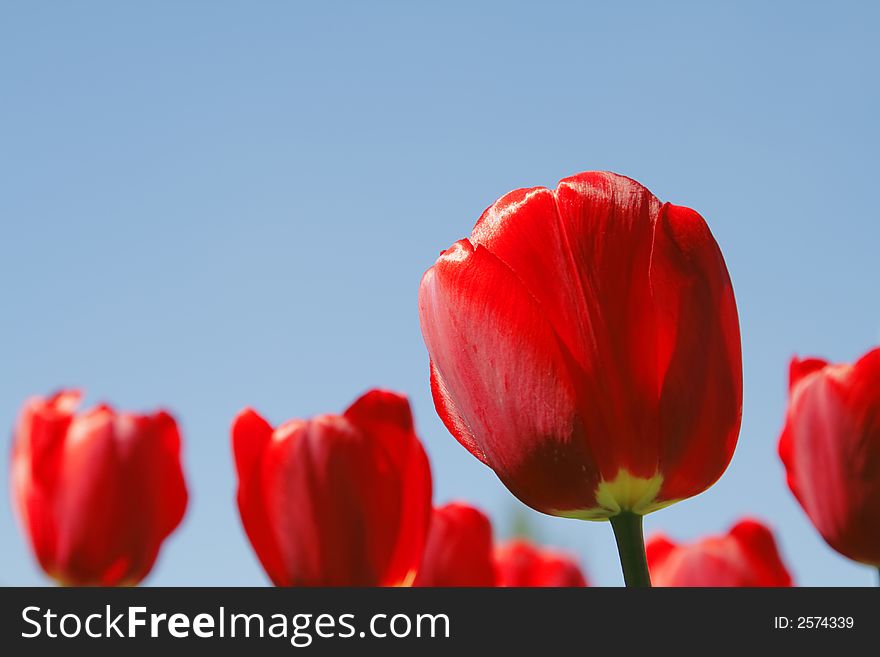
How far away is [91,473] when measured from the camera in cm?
202

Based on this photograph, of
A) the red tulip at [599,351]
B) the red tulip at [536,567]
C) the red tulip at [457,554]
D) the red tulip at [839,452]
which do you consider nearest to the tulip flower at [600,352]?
the red tulip at [599,351]

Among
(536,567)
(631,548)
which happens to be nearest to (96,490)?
(536,567)

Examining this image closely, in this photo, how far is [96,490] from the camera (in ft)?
6.48

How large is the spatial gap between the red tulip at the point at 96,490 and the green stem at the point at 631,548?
135 cm

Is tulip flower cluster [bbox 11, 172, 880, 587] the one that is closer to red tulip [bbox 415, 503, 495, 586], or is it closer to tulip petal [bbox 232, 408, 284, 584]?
tulip petal [bbox 232, 408, 284, 584]

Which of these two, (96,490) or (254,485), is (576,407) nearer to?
(254,485)

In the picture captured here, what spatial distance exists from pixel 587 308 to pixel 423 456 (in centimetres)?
49

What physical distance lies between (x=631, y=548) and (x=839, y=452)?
1.41ft

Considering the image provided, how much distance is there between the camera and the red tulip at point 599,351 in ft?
2.22

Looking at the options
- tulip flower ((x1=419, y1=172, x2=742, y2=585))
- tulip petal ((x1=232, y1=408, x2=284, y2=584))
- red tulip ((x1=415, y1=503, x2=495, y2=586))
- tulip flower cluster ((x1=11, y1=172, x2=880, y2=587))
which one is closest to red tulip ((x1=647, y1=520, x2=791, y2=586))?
red tulip ((x1=415, y1=503, x2=495, y2=586))

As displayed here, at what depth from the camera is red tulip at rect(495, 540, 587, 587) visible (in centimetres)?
194
